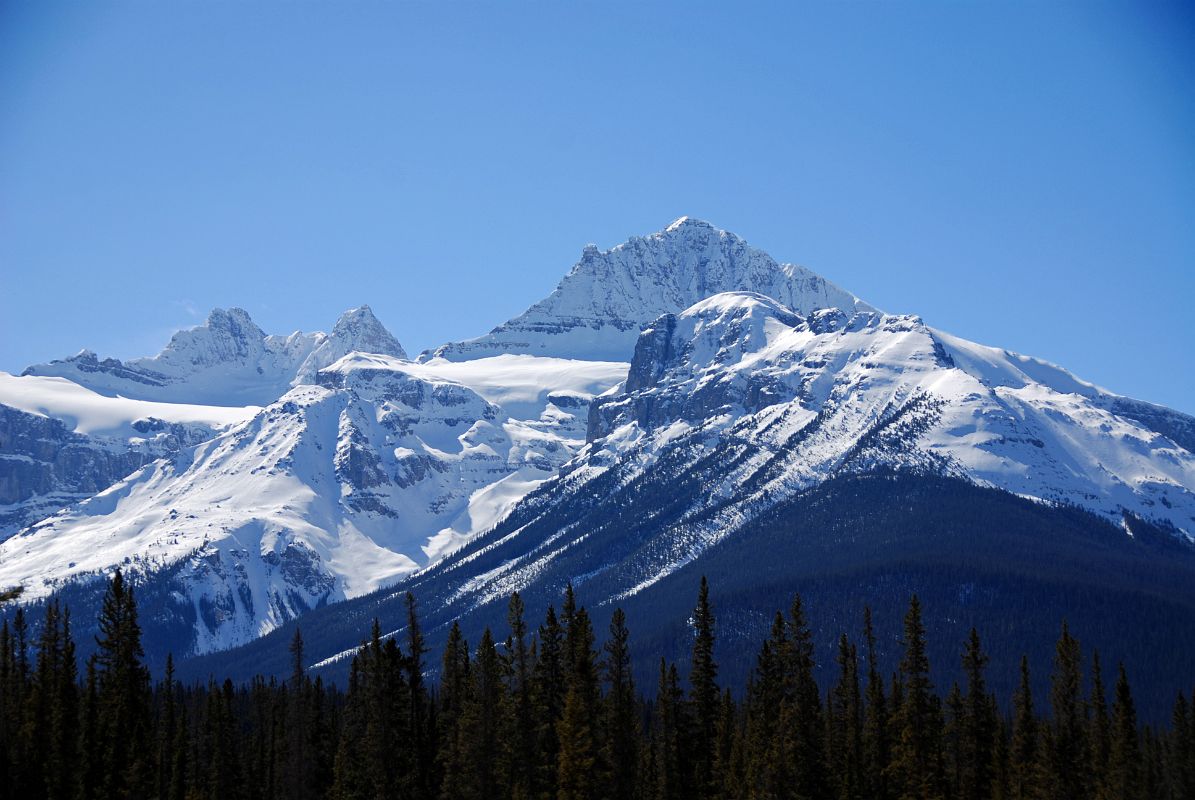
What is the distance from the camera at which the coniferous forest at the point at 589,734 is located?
296ft

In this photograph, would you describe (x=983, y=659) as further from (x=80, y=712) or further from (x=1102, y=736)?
(x=80, y=712)

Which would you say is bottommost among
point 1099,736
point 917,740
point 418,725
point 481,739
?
point 1099,736

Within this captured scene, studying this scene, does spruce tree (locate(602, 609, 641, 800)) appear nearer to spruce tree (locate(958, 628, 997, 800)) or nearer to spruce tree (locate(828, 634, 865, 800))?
spruce tree (locate(828, 634, 865, 800))

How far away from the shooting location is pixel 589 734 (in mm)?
87688

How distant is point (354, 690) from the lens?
355 ft

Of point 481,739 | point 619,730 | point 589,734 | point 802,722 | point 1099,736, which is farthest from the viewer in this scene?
point 1099,736

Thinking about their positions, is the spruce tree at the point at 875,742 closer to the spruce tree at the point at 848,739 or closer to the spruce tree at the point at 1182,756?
the spruce tree at the point at 848,739

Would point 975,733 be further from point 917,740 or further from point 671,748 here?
point 671,748

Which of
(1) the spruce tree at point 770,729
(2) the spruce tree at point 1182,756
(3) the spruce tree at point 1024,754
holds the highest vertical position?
(1) the spruce tree at point 770,729

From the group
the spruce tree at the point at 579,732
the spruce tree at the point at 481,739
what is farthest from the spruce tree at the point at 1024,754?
the spruce tree at the point at 481,739

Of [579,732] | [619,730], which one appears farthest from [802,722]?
[579,732]

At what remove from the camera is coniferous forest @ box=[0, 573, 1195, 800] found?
90250 mm

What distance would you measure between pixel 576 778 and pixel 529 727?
14.7 feet

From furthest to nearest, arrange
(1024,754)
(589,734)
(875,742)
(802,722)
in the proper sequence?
1. (1024,754)
2. (875,742)
3. (802,722)
4. (589,734)
